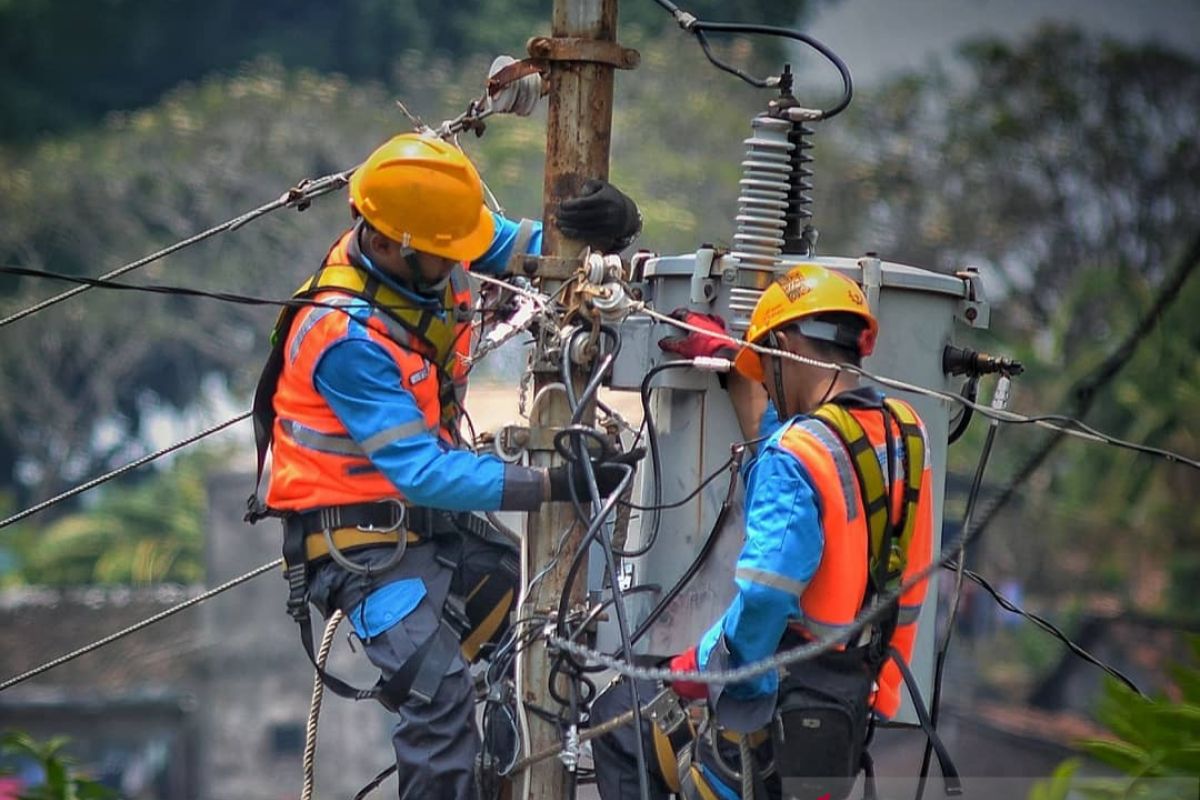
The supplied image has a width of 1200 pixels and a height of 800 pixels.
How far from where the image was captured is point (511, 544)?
6.68m

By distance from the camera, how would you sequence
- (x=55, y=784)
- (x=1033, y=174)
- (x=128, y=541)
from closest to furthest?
1. (x=55, y=784)
2. (x=1033, y=174)
3. (x=128, y=541)

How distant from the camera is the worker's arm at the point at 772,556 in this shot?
512 cm

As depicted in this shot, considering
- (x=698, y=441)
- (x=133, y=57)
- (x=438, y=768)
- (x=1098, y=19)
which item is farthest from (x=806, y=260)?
(x=133, y=57)

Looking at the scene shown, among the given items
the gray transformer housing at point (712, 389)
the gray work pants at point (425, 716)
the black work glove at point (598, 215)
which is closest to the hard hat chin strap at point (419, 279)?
the black work glove at point (598, 215)

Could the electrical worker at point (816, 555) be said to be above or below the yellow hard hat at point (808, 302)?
below

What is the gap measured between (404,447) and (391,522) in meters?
0.32

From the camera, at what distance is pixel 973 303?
6484 mm

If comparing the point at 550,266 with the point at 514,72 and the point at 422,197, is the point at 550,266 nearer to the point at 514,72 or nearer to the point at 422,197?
the point at 422,197

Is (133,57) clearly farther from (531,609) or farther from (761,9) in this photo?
(531,609)

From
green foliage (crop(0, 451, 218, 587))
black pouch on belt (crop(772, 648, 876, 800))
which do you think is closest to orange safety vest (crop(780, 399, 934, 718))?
black pouch on belt (crop(772, 648, 876, 800))

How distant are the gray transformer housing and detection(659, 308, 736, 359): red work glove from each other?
0.04 m

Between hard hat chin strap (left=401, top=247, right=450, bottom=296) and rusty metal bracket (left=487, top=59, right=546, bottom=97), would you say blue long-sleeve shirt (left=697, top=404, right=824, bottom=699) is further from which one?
rusty metal bracket (left=487, top=59, right=546, bottom=97)

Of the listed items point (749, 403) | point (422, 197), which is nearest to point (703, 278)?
point (749, 403)

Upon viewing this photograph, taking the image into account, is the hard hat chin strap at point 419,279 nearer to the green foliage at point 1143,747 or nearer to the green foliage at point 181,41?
the green foliage at point 1143,747
